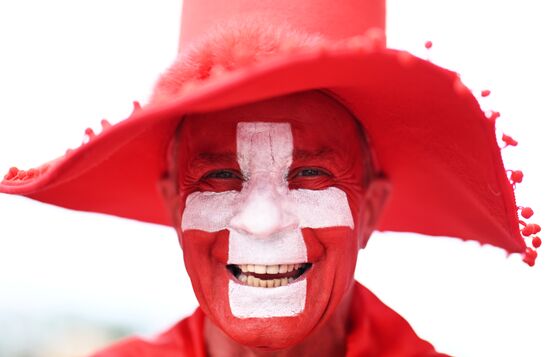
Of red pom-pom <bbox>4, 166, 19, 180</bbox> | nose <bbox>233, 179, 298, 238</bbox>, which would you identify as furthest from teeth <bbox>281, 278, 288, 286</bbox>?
red pom-pom <bbox>4, 166, 19, 180</bbox>

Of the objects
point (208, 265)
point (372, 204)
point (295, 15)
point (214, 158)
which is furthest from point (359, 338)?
Result: point (295, 15)

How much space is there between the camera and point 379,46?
1281mm

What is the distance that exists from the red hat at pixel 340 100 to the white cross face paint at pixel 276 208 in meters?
0.16

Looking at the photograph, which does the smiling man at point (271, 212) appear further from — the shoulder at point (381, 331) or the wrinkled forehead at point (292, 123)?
the shoulder at point (381, 331)

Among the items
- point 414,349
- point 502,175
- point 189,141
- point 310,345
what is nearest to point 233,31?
point 189,141

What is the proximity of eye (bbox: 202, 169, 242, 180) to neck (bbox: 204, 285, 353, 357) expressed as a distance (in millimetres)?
408

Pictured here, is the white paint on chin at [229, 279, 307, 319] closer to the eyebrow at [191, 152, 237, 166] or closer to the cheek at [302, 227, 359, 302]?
the cheek at [302, 227, 359, 302]

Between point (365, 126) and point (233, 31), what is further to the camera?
point (365, 126)

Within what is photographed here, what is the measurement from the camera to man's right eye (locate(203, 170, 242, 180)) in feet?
5.60

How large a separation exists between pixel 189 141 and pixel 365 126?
1.32 ft

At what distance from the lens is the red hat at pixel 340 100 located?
1320 millimetres

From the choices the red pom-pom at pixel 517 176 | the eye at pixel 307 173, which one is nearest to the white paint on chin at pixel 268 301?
the eye at pixel 307 173

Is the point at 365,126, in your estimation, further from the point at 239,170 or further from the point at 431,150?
the point at 239,170

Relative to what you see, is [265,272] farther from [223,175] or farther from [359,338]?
[359,338]
